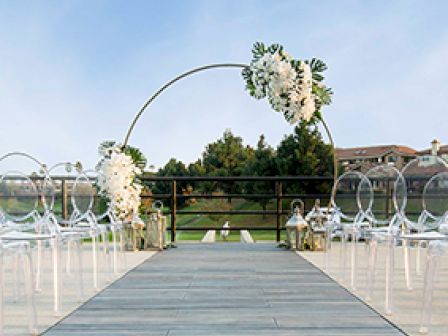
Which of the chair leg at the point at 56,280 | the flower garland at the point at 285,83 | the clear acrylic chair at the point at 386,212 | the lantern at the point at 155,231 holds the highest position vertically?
the flower garland at the point at 285,83

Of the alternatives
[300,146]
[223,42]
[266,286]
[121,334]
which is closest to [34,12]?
[223,42]

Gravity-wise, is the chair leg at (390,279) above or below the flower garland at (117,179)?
below

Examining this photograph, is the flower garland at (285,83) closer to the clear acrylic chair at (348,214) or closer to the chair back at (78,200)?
the clear acrylic chair at (348,214)

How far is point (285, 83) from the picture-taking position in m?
6.08

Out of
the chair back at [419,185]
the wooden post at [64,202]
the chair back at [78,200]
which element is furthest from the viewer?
the wooden post at [64,202]

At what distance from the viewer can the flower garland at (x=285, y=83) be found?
20.0 ft

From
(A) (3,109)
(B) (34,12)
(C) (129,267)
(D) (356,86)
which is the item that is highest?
(B) (34,12)

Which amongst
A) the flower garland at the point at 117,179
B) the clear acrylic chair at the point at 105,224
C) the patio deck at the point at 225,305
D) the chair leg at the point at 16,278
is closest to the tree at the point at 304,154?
the flower garland at the point at 117,179

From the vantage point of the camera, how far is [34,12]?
26.6 feet

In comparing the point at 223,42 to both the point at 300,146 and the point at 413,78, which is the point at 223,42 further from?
the point at 300,146

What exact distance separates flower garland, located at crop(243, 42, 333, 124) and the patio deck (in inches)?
72.3

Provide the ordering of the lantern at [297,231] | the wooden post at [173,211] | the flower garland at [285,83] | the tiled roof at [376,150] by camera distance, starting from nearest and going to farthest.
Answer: the flower garland at [285,83], the lantern at [297,231], the wooden post at [173,211], the tiled roof at [376,150]

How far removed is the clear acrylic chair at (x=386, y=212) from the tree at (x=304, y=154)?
15.3 meters

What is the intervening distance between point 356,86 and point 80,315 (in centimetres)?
921
